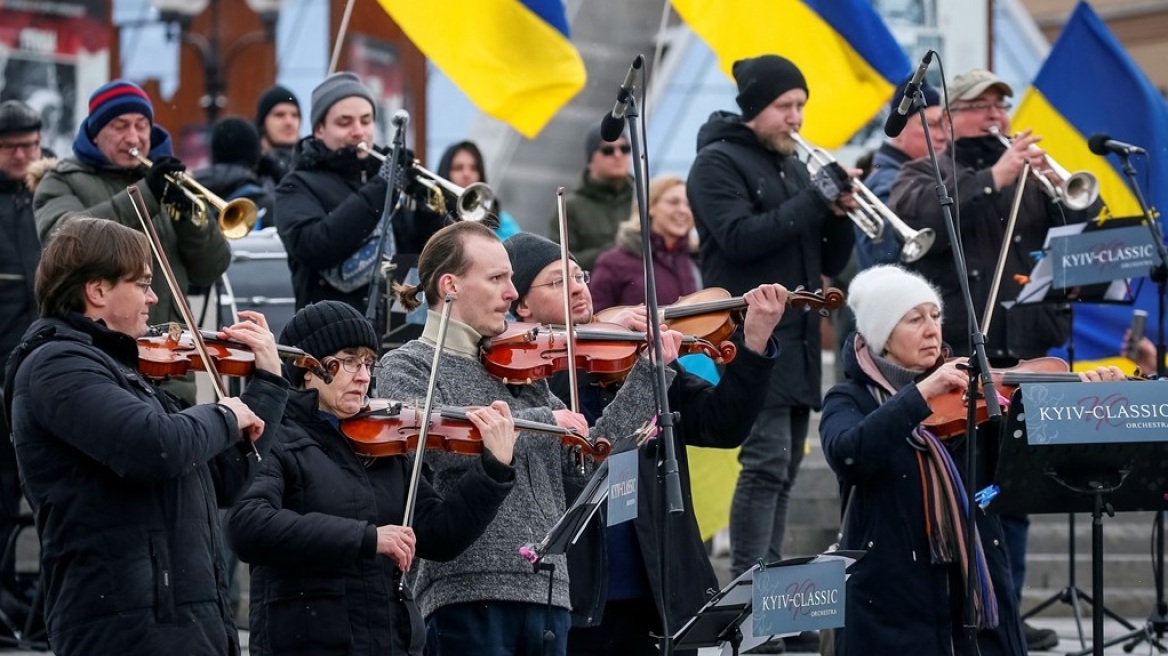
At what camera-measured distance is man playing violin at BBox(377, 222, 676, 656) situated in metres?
5.88

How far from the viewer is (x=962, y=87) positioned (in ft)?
30.1

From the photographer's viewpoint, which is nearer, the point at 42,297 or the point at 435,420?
the point at 42,297

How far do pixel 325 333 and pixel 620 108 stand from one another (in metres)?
1.07

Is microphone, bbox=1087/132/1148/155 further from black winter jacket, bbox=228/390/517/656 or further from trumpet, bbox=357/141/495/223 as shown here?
black winter jacket, bbox=228/390/517/656

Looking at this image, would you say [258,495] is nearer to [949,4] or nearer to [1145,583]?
[1145,583]

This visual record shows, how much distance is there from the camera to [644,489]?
20.6 feet

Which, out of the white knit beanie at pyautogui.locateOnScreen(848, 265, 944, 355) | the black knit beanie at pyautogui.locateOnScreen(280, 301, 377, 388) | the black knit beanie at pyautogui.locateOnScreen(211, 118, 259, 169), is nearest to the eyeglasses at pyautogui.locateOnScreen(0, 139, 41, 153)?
the black knit beanie at pyautogui.locateOnScreen(211, 118, 259, 169)

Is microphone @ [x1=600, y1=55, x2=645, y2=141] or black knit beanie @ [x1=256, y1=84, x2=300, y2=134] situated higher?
black knit beanie @ [x1=256, y1=84, x2=300, y2=134]

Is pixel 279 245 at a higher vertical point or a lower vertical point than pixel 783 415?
higher

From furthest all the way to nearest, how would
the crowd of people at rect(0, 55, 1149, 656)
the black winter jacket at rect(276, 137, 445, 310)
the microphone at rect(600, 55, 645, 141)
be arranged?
the black winter jacket at rect(276, 137, 445, 310)
the microphone at rect(600, 55, 645, 141)
the crowd of people at rect(0, 55, 1149, 656)

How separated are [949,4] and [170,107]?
59.1ft

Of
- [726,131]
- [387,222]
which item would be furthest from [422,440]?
[726,131]

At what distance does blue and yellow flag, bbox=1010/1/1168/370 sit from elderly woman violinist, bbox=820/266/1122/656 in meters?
4.38

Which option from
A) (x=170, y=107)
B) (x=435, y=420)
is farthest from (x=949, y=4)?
(x=170, y=107)
